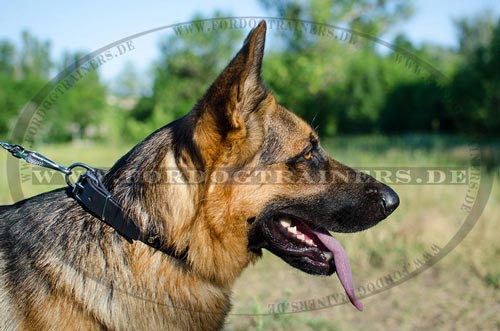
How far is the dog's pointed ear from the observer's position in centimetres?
251

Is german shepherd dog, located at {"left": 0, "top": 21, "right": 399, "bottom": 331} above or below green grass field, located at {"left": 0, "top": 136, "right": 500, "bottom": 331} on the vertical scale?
above

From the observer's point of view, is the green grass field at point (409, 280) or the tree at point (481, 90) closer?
the green grass field at point (409, 280)

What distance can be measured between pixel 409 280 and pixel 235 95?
4594 mm

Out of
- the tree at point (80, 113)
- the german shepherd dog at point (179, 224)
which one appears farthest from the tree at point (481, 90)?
the tree at point (80, 113)

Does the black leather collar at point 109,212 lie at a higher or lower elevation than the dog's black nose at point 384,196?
higher

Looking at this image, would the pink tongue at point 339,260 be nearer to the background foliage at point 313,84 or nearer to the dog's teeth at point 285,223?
the dog's teeth at point 285,223

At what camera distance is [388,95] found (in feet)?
105

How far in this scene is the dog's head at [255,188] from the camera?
108 inches

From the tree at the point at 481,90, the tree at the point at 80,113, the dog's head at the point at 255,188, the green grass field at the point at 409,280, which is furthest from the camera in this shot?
the tree at the point at 80,113

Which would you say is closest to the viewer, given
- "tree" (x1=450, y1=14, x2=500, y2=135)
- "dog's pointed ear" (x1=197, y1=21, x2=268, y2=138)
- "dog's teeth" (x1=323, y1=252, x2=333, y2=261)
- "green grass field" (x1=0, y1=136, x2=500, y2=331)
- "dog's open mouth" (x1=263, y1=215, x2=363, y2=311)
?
"dog's pointed ear" (x1=197, y1=21, x2=268, y2=138)

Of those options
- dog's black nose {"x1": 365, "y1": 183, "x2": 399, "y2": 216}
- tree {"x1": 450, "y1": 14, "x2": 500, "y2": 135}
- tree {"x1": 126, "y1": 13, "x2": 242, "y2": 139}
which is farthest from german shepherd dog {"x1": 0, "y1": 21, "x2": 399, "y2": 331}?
tree {"x1": 126, "y1": 13, "x2": 242, "y2": 139}

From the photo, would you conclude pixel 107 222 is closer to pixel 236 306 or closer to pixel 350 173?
pixel 350 173


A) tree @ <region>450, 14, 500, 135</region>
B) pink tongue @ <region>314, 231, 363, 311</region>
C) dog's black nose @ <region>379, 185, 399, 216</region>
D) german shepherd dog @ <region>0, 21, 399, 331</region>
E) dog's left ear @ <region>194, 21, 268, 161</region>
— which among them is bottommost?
tree @ <region>450, 14, 500, 135</region>

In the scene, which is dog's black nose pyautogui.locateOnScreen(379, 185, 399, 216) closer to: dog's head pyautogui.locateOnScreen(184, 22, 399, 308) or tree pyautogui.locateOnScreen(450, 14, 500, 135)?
dog's head pyautogui.locateOnScreen(184, 22, 399, 308)
